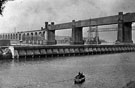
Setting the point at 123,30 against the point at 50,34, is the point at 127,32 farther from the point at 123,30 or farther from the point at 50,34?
the point at 50,34

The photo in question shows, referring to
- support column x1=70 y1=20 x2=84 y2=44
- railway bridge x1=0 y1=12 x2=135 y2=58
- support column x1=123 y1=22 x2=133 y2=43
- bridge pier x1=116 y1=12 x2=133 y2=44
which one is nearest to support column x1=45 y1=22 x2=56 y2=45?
railway bridge x1=0 y1=12 x2=135 y2=58

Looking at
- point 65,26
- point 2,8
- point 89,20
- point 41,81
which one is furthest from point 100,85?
point 65,26

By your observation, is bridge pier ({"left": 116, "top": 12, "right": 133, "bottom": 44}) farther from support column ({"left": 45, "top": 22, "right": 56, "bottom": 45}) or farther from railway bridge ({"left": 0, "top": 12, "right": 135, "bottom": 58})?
support column ({"left": 45, "top": 22, "right": 56, "bottom": 45})

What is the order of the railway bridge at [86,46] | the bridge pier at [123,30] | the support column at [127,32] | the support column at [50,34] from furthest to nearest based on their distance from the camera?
the support column at [50,34] < the support column at [127,32] < the bridge pier at [123,30] < the railway bridge at [86,46]

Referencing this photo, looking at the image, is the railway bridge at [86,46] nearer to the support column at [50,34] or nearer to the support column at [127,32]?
the support column at [127,32]

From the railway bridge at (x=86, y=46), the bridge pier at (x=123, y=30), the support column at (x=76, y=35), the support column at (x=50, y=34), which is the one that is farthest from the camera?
the support column at (x=50, y=34)

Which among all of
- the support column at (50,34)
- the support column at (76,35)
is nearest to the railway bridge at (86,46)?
the support column at (76,35)

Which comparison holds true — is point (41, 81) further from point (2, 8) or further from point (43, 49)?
point (43, 49)

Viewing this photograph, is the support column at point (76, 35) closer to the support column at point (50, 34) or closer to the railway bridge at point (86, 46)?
the railway bridge at point (86, 46)

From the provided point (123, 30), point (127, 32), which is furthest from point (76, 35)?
point (127, 32)

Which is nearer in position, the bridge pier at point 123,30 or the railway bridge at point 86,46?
the railway bridge at point 86,46

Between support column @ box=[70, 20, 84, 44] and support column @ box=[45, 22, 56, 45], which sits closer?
support column @ box=[70, 20, 84, 44]
